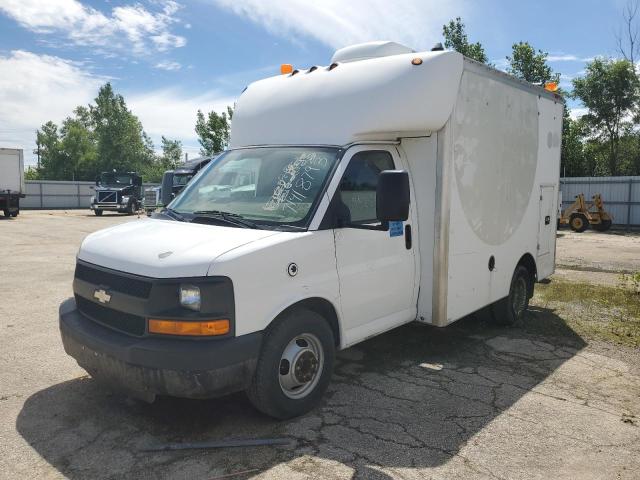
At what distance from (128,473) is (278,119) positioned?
3.15 metres

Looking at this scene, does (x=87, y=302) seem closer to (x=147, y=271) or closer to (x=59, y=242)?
(x=147, y=271)

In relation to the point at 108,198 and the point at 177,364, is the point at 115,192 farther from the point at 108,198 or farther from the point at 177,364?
the point at 177,364

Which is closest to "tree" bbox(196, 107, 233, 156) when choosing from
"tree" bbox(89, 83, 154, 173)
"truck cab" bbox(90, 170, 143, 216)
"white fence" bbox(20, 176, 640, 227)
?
"truck cab" bbox(90, 170, 143, 216)

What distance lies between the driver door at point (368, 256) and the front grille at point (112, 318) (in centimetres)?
151

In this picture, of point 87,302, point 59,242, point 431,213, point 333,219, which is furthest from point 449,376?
point 59,242

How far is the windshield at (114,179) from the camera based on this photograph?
29.7m

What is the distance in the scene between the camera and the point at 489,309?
21.6 ft

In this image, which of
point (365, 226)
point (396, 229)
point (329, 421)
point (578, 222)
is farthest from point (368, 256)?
point (578, 222)

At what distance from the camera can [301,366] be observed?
12.9ft

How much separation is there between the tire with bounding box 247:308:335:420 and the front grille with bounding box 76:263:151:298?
872 millimetres

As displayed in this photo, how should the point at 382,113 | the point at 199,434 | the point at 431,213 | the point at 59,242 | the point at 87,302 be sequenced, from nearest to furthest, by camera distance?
the point at 199,434, the point at 87,302, the point at 382,113, the point at 431,213, the point at 59,242

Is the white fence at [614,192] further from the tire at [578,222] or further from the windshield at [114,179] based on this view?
the windshield at [114,179]

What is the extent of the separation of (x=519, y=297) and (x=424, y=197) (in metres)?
2.74

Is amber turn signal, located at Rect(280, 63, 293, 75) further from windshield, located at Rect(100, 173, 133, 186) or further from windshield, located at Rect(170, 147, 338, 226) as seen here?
windshield, located at Rect(100, 173, 133, 186)
